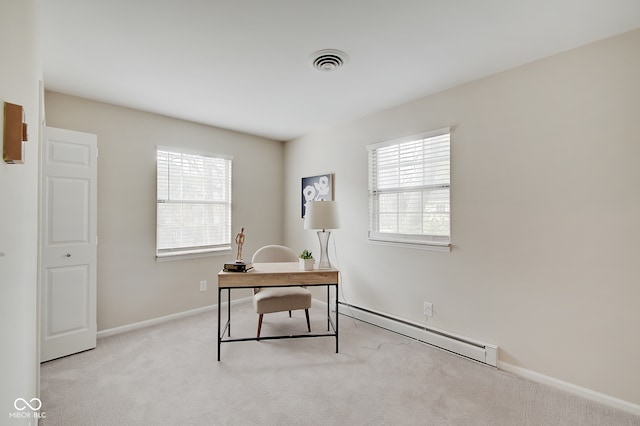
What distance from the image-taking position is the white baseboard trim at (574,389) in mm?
1967

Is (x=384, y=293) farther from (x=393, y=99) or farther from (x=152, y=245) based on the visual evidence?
(x=152, y=245)

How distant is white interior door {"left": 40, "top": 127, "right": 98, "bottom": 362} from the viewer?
2.58 metres

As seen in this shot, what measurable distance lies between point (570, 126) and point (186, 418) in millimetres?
3381

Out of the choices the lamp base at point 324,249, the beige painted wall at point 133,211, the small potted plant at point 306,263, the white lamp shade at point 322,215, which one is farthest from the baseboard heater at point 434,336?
the beige painted wall at point 133,211

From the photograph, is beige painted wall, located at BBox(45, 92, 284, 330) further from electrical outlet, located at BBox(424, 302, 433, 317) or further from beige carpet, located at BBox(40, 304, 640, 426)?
electrical outlet, located at BBox(424, 302, 433, 317)

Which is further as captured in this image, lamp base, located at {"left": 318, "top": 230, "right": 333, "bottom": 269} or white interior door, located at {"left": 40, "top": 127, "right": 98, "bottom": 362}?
lamp base, located at {"left": 318, "top": 230, "right": 333, "bottom": 269}

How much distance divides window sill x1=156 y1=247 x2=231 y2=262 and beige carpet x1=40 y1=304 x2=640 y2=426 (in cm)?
92

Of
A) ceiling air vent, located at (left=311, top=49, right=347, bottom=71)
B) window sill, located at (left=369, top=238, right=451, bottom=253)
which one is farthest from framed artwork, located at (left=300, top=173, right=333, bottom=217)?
ceiling air vent, located at (left=311, top=49, right=347, bottom=71)

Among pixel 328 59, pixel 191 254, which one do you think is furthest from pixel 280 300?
pixel 328 59

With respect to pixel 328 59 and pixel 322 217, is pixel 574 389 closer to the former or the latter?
pixel 322 217

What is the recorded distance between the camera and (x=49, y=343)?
258cm

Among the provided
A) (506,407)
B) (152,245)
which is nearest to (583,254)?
(506,407)

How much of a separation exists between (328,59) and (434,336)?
2.70 metres

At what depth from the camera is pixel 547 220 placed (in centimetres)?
229
